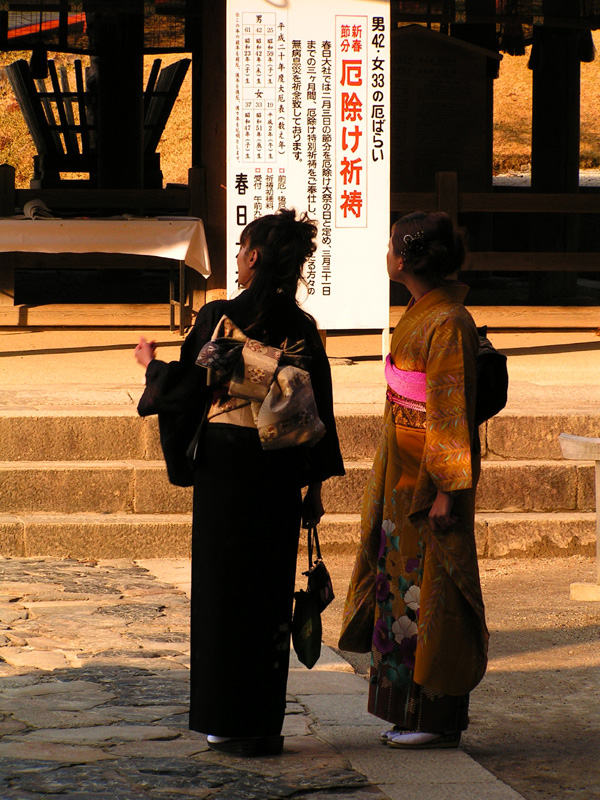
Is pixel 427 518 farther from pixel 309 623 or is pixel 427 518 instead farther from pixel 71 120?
pixel 71 120

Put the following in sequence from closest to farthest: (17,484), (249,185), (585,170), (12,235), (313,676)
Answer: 1. (313,676)
2. (17,484)
3. (249,185)
4. (12,235)
5. (585,170)

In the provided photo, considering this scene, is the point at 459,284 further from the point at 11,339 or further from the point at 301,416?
the point at 11,339

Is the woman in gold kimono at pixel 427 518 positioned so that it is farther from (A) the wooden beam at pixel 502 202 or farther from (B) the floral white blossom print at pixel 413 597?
(A) the wooden beam at pixel 502 202

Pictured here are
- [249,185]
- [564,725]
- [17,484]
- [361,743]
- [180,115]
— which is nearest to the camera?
[361,743]

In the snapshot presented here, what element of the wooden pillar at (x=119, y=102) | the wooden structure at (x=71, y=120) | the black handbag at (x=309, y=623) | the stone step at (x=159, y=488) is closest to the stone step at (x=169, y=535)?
the stone step at (x=159, y=488)

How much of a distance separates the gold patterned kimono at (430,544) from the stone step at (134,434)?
8.36ft

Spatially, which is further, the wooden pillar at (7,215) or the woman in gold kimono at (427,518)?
the wooden pillar at (7,215)

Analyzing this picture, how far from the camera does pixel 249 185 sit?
6668mm

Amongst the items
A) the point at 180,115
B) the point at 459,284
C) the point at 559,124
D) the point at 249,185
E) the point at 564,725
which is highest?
the point at 180,115

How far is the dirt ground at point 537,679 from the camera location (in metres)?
3.04

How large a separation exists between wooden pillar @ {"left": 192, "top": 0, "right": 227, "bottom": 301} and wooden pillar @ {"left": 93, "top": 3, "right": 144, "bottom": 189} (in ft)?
14.5

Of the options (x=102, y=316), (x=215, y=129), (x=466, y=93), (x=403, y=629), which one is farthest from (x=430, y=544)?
(x=466, y=93)

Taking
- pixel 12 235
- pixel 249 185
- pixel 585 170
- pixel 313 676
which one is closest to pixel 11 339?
pixel 12 235

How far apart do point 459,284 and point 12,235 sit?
549 centimetres
